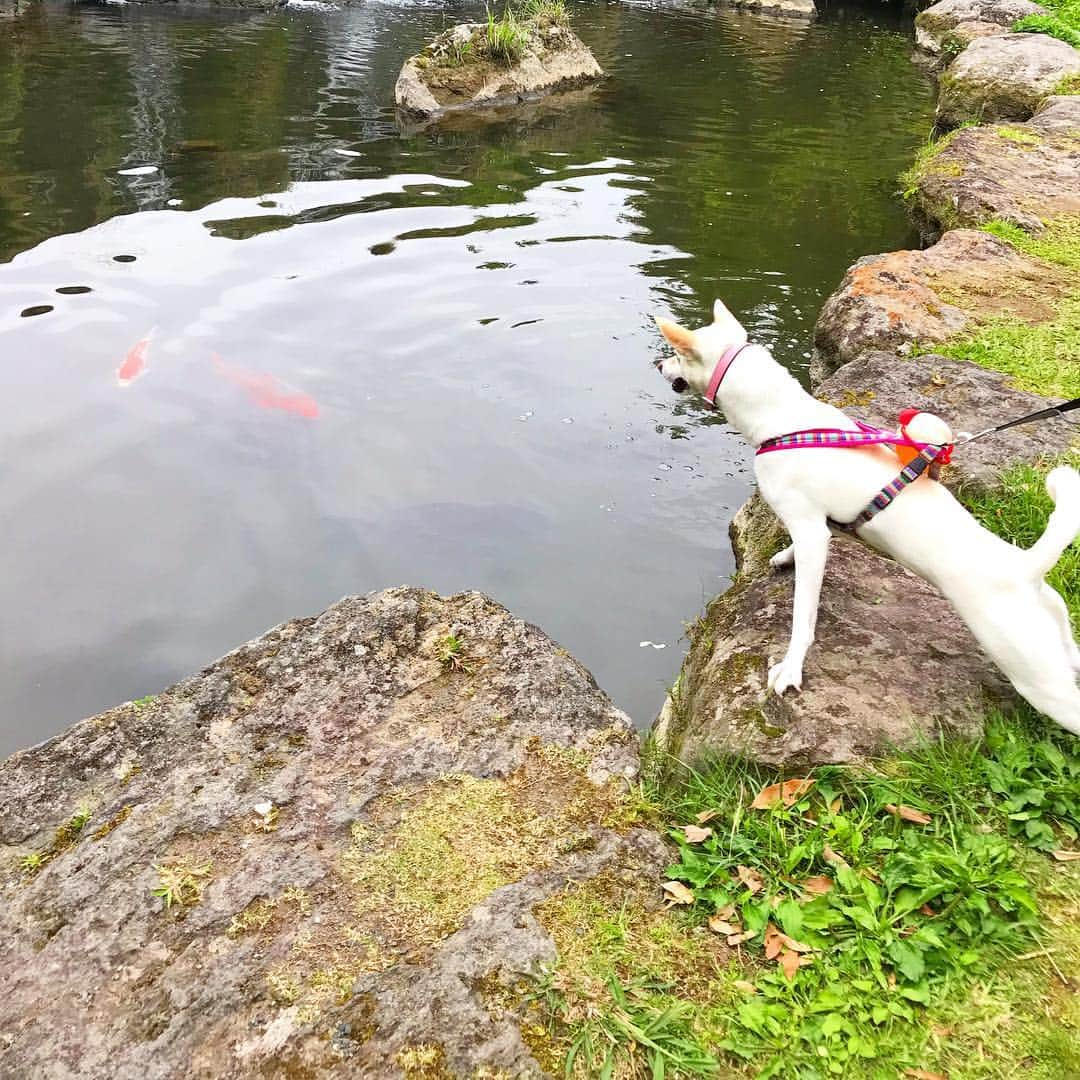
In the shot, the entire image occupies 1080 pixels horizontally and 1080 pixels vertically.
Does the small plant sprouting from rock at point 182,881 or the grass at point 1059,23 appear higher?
the grass at point 1059,23

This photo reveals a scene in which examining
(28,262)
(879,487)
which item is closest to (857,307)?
(879,487)

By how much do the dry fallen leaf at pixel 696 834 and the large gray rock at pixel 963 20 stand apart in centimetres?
2330

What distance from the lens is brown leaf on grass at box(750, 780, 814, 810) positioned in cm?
330

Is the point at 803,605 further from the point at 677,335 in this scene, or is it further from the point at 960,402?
the point at 960,402

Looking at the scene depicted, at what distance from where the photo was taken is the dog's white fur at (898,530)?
10.3 feet

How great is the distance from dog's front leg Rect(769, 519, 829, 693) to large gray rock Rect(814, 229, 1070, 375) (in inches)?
145

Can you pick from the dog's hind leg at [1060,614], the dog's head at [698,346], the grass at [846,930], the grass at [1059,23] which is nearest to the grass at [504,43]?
the grass at [1059,23]

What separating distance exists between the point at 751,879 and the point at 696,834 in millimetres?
265

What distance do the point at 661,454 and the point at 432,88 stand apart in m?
12.9

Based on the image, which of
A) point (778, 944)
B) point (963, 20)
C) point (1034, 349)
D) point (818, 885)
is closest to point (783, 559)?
point (818, 885)

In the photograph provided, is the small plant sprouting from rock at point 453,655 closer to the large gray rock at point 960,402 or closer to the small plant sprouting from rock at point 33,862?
the small plant sprouting from rock at point 33,862

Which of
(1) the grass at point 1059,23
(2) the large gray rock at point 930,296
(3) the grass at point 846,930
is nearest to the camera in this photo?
(3) the grass at point 846,930

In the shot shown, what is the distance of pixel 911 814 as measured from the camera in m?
3.20

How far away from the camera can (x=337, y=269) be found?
1029 centimetres
